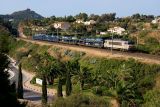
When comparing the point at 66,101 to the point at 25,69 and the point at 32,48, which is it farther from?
the point at 32,48

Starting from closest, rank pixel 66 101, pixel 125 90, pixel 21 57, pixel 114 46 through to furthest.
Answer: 1. pixel 66 101
2. pixel 125 90
3. pixel 114 46
4. pixel 21 57

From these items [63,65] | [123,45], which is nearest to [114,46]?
[123,45]

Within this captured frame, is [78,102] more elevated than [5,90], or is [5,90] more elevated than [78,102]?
[5,90]

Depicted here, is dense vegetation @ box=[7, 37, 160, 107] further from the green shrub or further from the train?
the train

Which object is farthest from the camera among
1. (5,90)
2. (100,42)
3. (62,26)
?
(62,26)

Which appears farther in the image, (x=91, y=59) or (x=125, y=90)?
(x=91, y=59)

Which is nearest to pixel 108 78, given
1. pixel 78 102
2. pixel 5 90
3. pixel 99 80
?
pixel 99 80

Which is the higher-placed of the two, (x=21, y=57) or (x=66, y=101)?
(x=66, y=101)

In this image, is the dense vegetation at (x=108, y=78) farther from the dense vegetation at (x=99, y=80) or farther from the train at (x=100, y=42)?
the train at (x=100, y=42)

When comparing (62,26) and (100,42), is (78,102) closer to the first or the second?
(100,42)

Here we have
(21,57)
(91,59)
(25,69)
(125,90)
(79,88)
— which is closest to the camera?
(125,90)

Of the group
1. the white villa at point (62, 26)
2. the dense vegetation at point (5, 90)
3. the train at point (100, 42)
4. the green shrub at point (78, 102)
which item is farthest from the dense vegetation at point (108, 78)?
the white villa at point (62, 26)

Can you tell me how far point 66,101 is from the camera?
39.2 meters

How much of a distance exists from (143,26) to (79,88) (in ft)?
281
